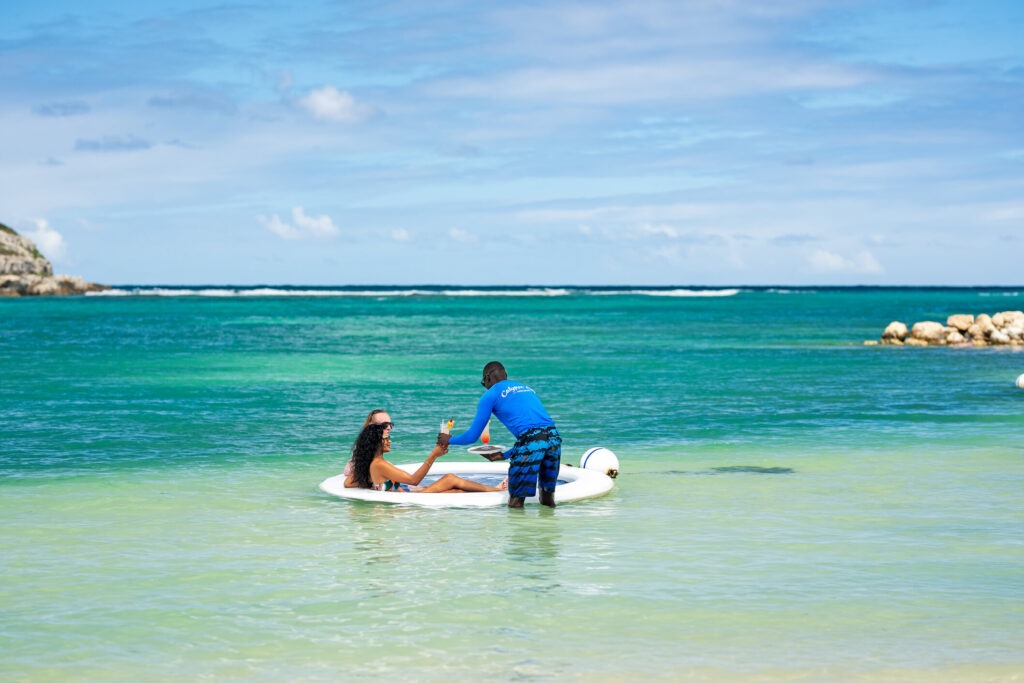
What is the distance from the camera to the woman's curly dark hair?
45.7 feet

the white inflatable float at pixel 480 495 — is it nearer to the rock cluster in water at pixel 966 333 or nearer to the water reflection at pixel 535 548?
the water reflection at pixel 535 548

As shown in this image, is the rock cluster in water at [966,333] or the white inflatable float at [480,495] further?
the rock cluster in water at [966,333]

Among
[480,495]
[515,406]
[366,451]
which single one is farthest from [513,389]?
[366,451]

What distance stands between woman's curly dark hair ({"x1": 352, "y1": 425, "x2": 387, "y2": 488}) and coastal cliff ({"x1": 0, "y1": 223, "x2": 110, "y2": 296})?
179984mm

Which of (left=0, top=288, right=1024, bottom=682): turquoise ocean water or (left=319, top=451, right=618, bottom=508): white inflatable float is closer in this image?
(left=0, top=288, right=1024, bottom=682): turquoise ocean water

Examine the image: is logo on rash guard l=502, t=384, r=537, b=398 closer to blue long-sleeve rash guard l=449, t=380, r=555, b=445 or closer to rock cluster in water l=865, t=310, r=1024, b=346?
blue long-sleeve rash guard l=449, t=380, r=555, b=445

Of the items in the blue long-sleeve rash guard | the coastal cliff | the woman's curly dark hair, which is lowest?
the woman's curly dark hair

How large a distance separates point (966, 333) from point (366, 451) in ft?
130

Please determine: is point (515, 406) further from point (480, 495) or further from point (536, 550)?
point (536, 550)

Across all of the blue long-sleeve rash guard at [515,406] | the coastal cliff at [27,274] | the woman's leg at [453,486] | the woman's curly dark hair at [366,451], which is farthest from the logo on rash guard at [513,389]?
the coastal cliff at [27,274]

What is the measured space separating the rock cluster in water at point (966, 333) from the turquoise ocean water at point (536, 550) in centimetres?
2221

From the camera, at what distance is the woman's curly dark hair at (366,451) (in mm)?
13922

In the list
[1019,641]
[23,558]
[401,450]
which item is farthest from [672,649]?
[401,450]

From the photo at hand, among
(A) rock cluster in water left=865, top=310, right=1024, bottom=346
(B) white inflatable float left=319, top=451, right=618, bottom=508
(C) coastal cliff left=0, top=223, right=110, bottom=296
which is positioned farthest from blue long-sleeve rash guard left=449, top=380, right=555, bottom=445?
(C) coastal cliff left=0, top=223, right=110, bottom=296
